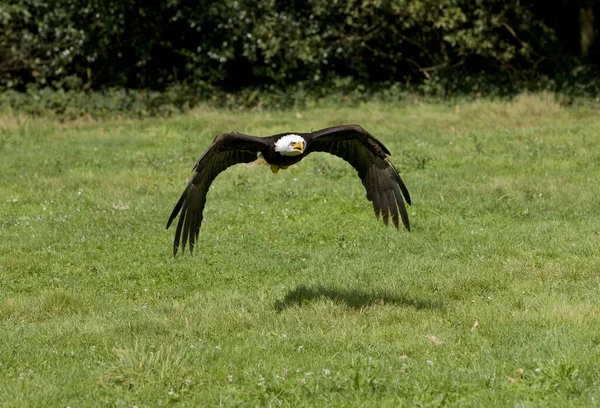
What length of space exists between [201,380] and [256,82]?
60.5 ft

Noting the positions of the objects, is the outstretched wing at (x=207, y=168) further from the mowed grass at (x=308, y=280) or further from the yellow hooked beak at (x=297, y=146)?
the mowed grass at (x=308, y=280)

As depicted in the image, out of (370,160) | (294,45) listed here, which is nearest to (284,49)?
(294,45)

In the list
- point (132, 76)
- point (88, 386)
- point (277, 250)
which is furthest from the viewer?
point (132, 76)

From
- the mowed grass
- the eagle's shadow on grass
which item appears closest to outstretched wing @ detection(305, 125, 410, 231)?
the eagle's shadow on grass

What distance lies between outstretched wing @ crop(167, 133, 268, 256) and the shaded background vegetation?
12.7 m

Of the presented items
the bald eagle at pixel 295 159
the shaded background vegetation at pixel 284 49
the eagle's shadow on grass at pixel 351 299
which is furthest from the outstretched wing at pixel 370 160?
the shaded background vegetation at pixel 284 49

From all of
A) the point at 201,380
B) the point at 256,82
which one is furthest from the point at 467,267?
the point at 256,82

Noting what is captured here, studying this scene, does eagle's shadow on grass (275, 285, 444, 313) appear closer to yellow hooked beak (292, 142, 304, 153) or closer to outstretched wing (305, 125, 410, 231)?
outstretched wing (305, 125, 410, 231)

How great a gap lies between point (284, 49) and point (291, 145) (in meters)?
14.2

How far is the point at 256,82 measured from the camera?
80.2ft

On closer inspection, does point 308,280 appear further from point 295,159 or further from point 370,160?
point 295,159

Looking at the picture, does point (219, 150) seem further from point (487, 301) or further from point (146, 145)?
point (146, 145)

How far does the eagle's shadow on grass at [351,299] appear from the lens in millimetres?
8359

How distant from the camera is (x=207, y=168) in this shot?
27.2 feet
